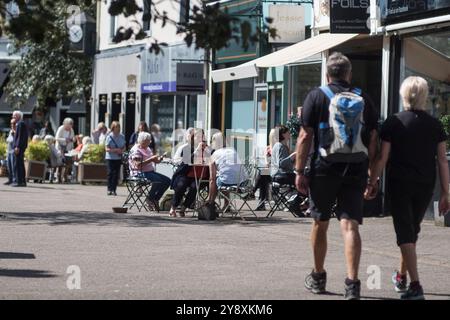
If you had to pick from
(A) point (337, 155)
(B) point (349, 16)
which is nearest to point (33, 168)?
(B) point (349, 16)

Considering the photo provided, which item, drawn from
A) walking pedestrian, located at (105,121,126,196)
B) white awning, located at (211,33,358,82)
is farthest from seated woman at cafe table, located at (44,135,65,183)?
white awning, located at (211,33,358,82)

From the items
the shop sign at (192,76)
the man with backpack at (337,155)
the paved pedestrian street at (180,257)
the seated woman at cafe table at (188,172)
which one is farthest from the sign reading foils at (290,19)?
the man with backpack at (337,155)

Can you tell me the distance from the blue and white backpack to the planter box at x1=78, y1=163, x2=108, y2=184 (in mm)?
23032

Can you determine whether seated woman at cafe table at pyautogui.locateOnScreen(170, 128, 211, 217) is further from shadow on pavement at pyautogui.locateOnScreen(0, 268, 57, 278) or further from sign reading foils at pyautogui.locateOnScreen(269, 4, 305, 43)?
shadow on pavement at pyautogui.locateOnScreen(0, 268, 57, 278)

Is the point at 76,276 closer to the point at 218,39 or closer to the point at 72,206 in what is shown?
the point at 218,39

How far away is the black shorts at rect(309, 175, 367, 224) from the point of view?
985 centimetres

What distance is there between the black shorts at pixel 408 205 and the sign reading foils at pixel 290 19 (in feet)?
49.2

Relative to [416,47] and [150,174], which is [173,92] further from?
[416,47]

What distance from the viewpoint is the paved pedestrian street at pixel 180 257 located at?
33.8 ft

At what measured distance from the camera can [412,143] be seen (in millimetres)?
9828

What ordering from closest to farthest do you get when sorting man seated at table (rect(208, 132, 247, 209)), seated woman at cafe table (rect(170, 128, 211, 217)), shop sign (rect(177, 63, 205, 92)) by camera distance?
man seated at table (rect(208, 132, 247, 209)) < seated woman at cafe table (rect(170, 128, 211, 217)) < shop sign (rect(177, 63, 205, 92))

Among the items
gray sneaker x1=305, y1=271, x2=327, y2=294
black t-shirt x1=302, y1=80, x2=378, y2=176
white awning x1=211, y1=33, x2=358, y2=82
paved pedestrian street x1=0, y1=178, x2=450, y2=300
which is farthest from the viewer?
white awning x1=211, y1=33, x2=358, y2=82

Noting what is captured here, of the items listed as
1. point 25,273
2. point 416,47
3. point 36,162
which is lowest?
point 25,273

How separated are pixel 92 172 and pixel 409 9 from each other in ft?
48.2
